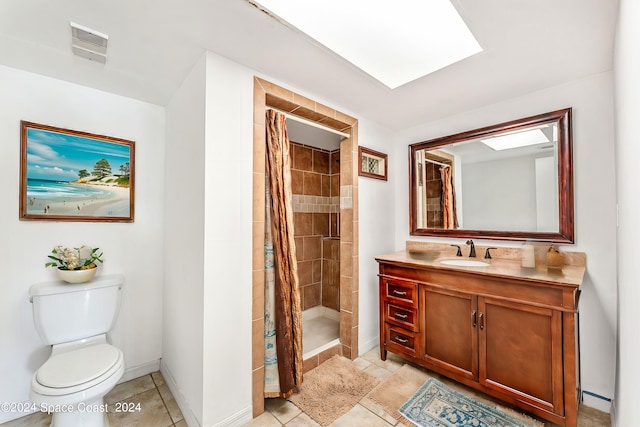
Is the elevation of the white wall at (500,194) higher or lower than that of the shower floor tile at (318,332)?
higher

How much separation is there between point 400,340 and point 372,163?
166 cm

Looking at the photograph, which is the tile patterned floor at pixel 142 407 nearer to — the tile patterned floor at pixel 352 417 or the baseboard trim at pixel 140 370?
the baseboard trim at pixel 140 370

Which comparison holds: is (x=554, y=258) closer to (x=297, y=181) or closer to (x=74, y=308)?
(x=297, y=181)

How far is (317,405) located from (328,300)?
1.72 metres

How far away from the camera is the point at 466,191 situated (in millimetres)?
2494

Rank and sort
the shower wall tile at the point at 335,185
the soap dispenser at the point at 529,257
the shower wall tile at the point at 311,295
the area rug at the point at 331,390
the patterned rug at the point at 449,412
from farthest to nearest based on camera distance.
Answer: the shower wall tile at the point at 335,185, the shower wall tile at the point at 311,295, the soap dispenser at the point at 529,257, the area rug at the point at 331,390, the patterned rug at the point at 449,412

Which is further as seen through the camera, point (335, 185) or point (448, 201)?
point (335, 185)

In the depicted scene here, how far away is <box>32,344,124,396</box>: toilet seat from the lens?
4.49 feet

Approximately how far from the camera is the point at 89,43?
4.89ft

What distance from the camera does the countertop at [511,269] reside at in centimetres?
156

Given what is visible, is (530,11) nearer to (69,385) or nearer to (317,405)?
(317,405)

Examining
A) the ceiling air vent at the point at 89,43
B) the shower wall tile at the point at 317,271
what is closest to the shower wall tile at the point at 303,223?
the shower wall tile at the point at 317,271

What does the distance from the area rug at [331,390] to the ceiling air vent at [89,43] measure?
2.51m

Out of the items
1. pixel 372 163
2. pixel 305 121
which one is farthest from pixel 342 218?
pixel 305 121
